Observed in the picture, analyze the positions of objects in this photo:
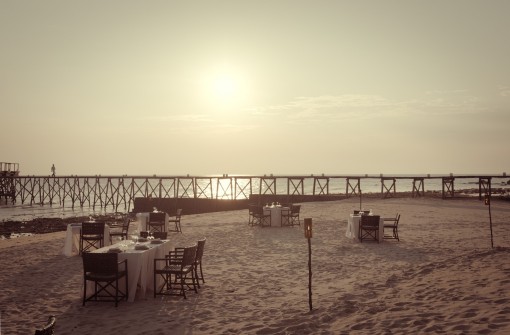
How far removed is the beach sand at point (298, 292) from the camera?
215 inches

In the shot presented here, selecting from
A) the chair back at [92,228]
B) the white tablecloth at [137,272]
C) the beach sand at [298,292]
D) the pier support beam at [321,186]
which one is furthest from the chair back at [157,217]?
the pier support beam at [321,186]

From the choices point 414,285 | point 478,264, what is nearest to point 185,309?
point 414,285

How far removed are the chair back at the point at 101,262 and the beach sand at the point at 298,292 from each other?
0.56 m

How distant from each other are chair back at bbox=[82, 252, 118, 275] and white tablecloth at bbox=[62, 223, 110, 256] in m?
4.56

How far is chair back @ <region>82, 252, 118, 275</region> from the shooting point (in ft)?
21.1

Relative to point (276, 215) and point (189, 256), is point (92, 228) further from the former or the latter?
point (276, 215)

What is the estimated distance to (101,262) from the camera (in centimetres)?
647

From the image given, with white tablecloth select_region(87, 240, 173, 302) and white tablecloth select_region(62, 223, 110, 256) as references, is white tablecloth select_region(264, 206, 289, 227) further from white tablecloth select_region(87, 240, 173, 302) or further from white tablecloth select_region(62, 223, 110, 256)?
white tablecloth select_region(87, 240, 173, 302)

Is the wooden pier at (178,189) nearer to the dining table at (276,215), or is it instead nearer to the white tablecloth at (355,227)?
the white tablecloth at (355,227)

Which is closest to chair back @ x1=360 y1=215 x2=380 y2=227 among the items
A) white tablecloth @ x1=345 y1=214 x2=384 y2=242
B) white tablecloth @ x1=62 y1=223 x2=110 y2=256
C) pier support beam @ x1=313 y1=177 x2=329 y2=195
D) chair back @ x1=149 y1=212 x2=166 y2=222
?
white tablecloth @ x1=345 y1=214 x2=384 y2=242

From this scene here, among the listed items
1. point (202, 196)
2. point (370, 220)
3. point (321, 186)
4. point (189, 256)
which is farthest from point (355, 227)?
point (202, 196)

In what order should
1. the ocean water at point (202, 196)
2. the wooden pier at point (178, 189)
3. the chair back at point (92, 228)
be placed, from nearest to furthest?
1. the chair back at point (92, 228)
2. the wooden pier at point (178, 189)
3. the ocean water at point (202, 196)

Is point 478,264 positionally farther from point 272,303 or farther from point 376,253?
point 272,303

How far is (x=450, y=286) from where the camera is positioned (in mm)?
6633
